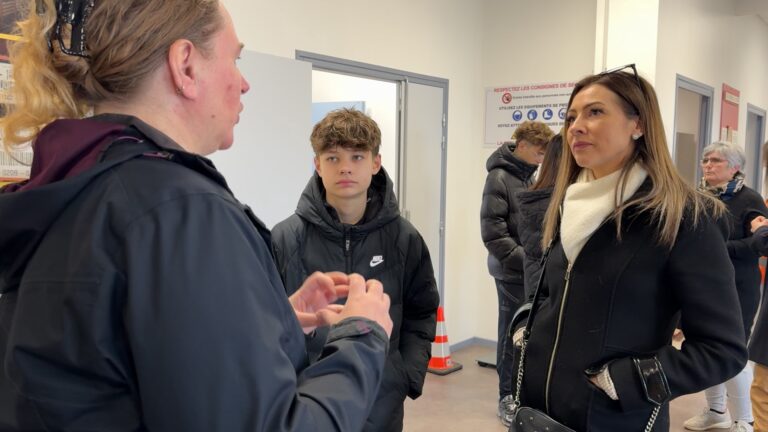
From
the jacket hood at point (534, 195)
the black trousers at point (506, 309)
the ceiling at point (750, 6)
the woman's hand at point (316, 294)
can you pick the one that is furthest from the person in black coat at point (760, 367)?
the ceiling at point (750, 6)

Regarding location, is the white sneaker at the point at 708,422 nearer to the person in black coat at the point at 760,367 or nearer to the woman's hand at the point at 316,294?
the person in black coat at the point at 760,367

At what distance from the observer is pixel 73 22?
0.79 meters

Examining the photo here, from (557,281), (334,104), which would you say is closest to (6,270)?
(557,281)

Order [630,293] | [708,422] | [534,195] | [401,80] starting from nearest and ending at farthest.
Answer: [630,293], [534,195], [708,422], [401,80]

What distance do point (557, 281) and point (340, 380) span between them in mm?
982

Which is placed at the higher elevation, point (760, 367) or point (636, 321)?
point (636, 321)

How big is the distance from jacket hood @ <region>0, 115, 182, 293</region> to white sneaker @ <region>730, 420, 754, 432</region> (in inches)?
147

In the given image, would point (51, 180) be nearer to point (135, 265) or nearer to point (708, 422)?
point (135, 265)

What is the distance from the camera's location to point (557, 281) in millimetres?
1661

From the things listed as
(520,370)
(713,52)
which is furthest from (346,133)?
(713,52)

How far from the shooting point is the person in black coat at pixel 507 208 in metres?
3.70

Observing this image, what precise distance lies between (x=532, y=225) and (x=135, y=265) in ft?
8.17

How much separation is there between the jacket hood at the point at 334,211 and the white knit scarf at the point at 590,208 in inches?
23.6

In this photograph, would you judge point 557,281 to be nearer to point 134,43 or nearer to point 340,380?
point 340,380
